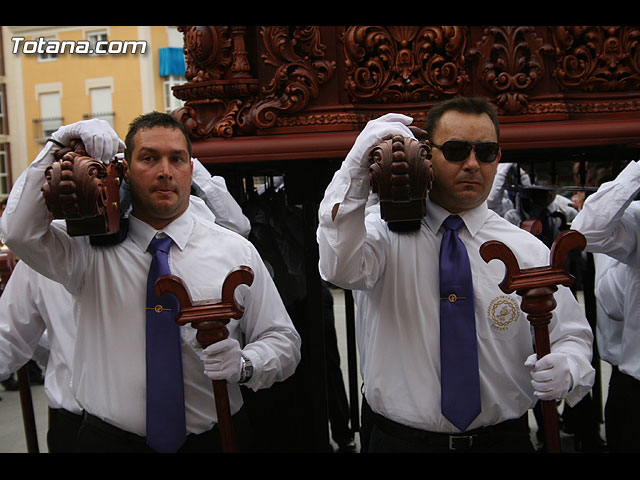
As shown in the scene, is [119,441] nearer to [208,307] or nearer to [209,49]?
[208,307]

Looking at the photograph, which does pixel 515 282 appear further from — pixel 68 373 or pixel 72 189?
pixel 68 373

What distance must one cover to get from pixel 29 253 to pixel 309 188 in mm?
1498

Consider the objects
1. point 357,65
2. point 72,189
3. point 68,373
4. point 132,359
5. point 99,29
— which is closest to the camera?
point 72,189

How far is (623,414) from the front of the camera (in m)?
2.66

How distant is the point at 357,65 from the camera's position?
2.98m

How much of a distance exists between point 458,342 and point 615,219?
90 centimetres

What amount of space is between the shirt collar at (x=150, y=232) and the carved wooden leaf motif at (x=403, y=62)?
120 cm

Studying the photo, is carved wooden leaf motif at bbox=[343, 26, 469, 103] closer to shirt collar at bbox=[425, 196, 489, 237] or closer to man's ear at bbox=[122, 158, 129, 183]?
shirt collar at bbox=[425, 196, 489, 237]

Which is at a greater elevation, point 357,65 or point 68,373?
point 357,65

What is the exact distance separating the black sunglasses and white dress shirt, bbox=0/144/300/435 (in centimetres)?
70

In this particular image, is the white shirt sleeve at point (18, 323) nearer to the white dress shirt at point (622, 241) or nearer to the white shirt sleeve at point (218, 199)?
the white shirt sleeve at point (218, 199)

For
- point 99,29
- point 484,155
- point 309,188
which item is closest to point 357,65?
point 309,188

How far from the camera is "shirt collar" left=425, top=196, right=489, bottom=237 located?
1980mm

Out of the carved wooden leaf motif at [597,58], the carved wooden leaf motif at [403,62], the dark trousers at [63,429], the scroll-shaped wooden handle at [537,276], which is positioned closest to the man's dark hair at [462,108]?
the scroll-shaped wooden handle at [537,276]
